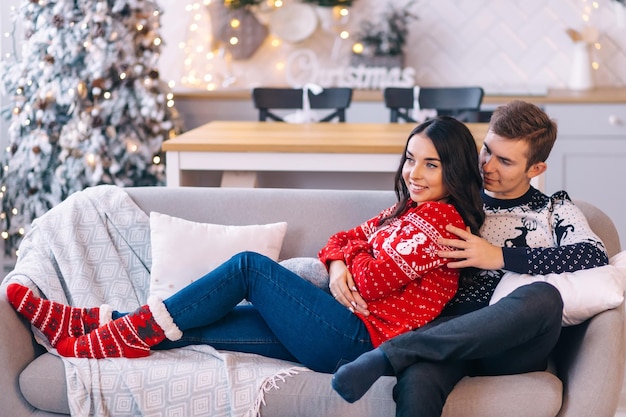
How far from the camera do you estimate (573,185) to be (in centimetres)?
474

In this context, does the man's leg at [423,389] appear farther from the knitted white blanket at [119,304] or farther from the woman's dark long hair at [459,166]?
the woman's dark long hair at [459,166]

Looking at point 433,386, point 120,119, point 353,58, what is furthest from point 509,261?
point 353,58

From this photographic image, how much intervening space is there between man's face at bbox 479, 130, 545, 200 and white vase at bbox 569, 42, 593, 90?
9.33ft

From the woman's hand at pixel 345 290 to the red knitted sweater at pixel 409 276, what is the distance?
0.7 inches

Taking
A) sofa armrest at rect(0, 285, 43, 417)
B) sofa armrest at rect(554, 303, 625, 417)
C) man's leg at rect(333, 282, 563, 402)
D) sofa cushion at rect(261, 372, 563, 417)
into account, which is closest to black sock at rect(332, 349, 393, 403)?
man's leg at rect(333, 282, 563, 402)

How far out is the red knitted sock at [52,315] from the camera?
7.54ft

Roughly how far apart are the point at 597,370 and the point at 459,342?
341mm

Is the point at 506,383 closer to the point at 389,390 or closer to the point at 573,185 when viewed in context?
the point at 389,390

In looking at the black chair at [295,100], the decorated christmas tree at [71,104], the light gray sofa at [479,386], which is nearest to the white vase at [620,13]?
the black chair at [295,100]

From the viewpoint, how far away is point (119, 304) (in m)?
2.57

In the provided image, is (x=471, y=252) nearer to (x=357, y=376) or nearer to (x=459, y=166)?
(x=459, y=166)

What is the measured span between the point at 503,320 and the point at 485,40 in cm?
360

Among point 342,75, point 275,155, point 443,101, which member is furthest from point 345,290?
point 342,75

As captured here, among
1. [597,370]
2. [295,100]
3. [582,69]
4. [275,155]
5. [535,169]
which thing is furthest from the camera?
[582,69]
